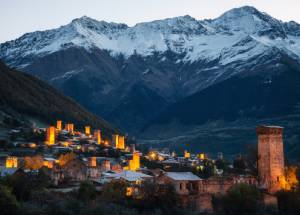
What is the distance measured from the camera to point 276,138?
95.9 meters

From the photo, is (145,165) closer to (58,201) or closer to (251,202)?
(251,202)

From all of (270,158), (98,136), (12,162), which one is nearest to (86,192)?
(270,158)

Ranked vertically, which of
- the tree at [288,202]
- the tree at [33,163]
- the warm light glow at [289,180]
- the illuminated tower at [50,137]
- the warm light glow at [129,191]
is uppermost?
the illuminated tower at [50,137]

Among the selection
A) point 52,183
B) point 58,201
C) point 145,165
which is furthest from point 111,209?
point 145,165

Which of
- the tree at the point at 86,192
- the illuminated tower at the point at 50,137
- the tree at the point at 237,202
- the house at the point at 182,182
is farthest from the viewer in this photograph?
the illuminated tower at the point at 50,137

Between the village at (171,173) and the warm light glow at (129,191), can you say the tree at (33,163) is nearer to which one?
the village at (171,173)

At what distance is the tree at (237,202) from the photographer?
7856 centimetres

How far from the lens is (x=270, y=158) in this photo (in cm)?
9381

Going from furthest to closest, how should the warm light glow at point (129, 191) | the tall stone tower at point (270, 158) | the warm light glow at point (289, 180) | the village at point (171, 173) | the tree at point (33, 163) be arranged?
the tree at point (33, 163), the tall stone tower at point (270, 158), the warm light glow at point (289, 180), the village at point (171, 173), the warm light glow at point (129, 191)

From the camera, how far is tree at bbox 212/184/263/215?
78.6 m

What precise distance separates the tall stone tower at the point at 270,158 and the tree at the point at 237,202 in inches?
471

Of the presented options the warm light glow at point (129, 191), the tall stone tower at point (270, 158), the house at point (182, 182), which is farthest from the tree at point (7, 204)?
the tall stone tower at point (270, 158)

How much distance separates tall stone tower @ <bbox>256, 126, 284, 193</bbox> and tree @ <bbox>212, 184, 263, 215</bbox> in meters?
12.0

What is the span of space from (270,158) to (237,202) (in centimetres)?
1700
